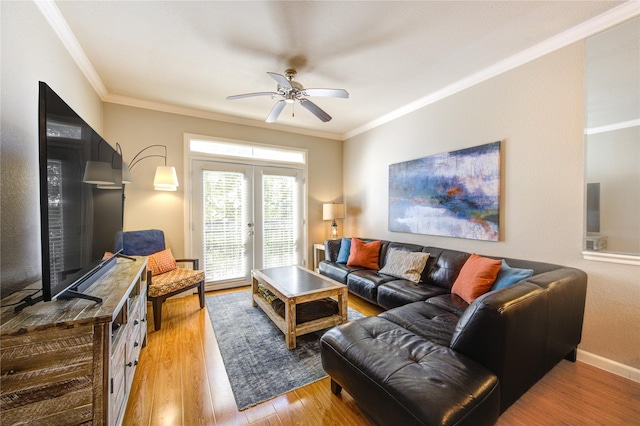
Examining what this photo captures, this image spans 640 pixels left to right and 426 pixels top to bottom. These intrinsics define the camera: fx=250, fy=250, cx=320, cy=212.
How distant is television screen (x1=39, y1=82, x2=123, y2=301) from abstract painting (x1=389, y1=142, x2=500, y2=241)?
11.0 feet

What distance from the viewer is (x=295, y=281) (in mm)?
2717

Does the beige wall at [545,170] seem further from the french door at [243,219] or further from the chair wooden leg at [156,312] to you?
the chair wooden leg at [156,312]

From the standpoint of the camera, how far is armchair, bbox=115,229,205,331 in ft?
8.48

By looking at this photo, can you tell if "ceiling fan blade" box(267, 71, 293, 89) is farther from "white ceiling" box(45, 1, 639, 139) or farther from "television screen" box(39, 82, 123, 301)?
"television screen" box(39, 82, 123, 301)

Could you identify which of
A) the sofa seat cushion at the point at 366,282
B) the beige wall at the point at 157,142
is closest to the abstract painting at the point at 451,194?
the sofa seat cushion at the point at 366,282

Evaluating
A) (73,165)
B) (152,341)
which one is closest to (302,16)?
(73,165)

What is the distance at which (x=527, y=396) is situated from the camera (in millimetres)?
1703

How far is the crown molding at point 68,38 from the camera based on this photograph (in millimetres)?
1776

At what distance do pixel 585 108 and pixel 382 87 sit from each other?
6.14ft

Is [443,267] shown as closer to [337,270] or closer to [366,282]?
[366,282]

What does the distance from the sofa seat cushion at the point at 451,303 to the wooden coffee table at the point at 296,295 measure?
85cm

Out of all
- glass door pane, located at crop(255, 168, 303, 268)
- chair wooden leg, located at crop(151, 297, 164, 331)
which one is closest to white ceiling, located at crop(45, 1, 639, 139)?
glass door pane, located at crop(255, 168, 303, 268)

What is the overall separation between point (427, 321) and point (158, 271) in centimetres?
298

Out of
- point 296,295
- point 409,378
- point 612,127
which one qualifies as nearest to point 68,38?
point 296,295
